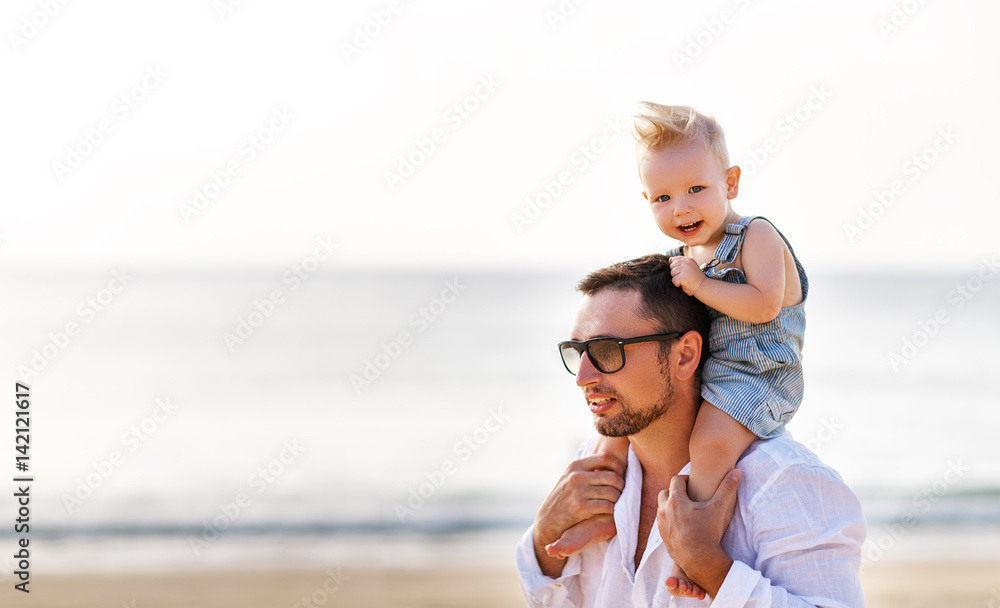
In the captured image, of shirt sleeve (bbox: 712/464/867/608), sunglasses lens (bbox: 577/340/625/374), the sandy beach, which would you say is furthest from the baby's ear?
the sandy beach

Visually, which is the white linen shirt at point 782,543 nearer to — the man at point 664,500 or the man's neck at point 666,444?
the man at point 664,500

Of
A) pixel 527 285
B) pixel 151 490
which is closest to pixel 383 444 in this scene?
pixel 151 490

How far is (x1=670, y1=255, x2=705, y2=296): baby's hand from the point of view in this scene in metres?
2.84

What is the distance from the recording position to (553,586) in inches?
128

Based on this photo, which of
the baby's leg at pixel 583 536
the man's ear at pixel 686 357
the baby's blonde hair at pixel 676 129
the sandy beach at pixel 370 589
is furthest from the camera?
the sandy beach at pixel 370 589

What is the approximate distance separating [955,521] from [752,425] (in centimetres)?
902

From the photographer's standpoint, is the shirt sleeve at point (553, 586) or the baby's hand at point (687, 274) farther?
the shirt sleeve at point (553, 586)

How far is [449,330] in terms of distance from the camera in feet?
90.3

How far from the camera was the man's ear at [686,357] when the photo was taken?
9.84 feet

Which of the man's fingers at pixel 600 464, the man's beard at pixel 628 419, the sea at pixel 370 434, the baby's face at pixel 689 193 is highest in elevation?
the sea at pixel 370 434

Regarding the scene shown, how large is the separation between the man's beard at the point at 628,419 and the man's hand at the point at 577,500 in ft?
0.98

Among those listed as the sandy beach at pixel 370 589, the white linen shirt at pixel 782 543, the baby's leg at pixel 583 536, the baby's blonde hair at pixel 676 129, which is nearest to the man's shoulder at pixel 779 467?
the white linen shirt at pixel 782 543

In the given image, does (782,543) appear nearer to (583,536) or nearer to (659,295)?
(583,536)

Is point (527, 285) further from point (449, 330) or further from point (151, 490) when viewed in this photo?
point (151, 490)
